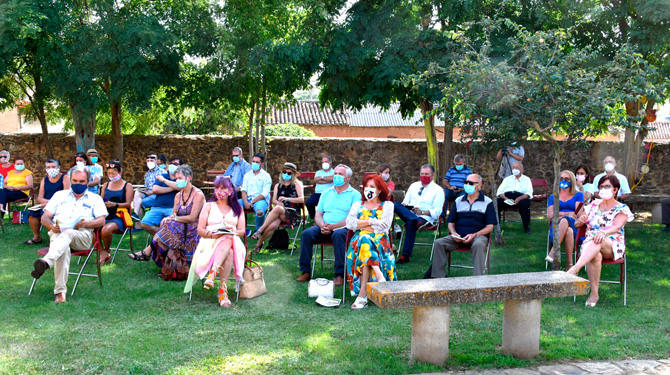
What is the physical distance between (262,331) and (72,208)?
9.82ft

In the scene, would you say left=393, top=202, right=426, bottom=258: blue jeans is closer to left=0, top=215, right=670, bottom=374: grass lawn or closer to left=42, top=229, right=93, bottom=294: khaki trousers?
left=0, top=215, right=670, bottom=374: grass lawn

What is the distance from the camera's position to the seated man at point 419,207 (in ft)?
27.3

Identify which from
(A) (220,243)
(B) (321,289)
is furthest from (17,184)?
(B) (321,289)

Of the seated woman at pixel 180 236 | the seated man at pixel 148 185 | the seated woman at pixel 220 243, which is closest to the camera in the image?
the seated woman at pixel 220 243

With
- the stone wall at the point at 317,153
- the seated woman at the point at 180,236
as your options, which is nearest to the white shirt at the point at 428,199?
the seated woman at the point at 180,236

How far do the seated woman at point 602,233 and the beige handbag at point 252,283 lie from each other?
3.28 meters

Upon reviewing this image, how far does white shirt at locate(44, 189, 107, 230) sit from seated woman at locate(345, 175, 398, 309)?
2.97 metres

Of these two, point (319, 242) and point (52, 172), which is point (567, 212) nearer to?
point (319, 242)

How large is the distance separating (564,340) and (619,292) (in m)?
2.00

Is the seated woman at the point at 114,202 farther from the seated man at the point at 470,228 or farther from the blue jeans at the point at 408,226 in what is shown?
the seated man at the point at 470,228

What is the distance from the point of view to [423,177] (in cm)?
906

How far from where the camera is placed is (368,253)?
6.44 meters

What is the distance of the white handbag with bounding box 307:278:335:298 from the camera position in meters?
6.48

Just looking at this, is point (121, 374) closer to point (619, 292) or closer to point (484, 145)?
point (619, 292)
